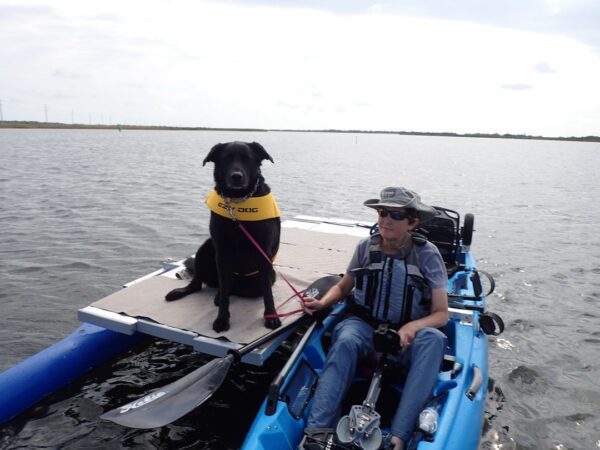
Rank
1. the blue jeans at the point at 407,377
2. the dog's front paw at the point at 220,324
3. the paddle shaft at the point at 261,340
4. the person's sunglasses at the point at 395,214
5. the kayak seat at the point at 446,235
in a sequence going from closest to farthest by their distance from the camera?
the blue jeans at the point at 407,377, the paddle shaft at the point at 261,340, the person's sunglasses at the point at 395,214, the dog's front paw at the point at 220,324, the kayak seat at the point at 446,235

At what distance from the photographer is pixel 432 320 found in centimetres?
378

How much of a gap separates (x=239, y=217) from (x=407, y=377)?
1987 mm

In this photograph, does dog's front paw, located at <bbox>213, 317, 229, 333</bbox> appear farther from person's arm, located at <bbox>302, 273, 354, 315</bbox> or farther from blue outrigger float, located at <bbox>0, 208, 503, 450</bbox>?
person's arm, located at <bbox>302, 273, 354, 315</bbox>

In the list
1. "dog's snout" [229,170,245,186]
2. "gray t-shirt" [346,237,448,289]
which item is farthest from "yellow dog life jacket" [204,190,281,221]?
"gray t-shirt" [346,237,448,289]

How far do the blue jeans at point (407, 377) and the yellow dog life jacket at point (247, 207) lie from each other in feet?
4.38

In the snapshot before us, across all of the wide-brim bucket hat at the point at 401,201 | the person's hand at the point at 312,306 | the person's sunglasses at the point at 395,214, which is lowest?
the person's hand at the point at 312,306

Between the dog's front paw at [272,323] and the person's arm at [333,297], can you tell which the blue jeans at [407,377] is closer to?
the person's arm at [333,297]

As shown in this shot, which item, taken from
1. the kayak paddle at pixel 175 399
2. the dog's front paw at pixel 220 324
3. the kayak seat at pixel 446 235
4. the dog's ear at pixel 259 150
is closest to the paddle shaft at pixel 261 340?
the kayak paddle at pixel 175 399

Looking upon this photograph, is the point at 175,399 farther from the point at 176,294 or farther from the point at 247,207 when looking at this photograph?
the point at 247,207

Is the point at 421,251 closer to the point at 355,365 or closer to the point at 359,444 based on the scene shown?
the point at 355,365

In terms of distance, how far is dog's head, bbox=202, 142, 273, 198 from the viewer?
4.18 meters

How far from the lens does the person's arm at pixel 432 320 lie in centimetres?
362

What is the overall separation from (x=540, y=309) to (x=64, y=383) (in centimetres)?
759

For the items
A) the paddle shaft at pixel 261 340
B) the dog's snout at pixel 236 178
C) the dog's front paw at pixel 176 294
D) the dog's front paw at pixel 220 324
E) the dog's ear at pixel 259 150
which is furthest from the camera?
the dog's front paw at pixel 176 294
